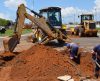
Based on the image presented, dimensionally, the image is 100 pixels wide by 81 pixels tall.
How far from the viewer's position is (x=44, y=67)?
14.9 meters

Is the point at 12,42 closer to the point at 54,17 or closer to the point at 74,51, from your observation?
the point at 74,51

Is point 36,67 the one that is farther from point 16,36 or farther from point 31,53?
point 16,36

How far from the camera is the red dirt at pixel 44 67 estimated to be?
558 inches

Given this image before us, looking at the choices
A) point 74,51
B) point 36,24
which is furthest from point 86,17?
point 74,51

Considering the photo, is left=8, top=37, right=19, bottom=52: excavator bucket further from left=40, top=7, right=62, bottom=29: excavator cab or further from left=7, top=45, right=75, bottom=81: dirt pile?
left=40, top=7, right=62, bottom=29: excavator cab

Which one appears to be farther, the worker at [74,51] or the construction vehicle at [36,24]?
the construction vehicle at [36,24]

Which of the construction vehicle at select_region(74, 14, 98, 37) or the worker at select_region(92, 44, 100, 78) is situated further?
the construction vehicle at select_region(74, 14, 98, 37)

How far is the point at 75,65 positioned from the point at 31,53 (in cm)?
255

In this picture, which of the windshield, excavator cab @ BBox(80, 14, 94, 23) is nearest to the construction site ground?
the windshield

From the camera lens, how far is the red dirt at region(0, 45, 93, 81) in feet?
46.5

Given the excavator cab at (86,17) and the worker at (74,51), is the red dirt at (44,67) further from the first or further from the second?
the excavator cab at (86,17)

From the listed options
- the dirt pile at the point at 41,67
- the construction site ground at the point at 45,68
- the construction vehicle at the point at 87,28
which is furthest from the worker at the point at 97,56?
the construction vehicle at the point at 87,28

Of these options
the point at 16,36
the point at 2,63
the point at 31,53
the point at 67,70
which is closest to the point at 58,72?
the point at 67,70

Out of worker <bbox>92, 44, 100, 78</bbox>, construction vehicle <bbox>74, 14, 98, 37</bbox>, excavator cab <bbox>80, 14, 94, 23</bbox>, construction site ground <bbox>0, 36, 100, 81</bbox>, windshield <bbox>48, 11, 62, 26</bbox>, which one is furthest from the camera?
excavator cab <bbox>80, 14, 94, 23</bbox>
